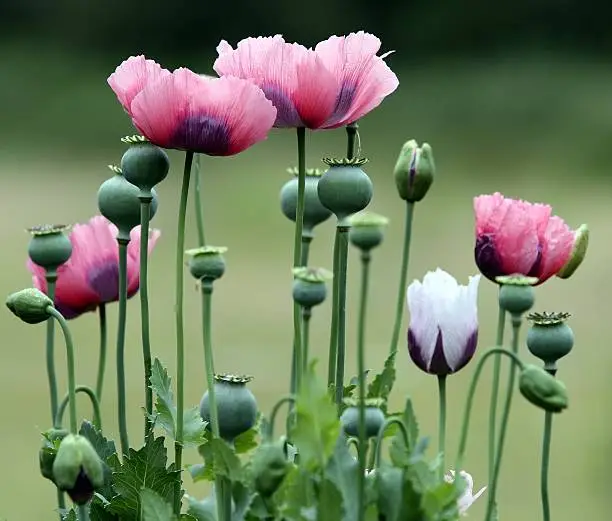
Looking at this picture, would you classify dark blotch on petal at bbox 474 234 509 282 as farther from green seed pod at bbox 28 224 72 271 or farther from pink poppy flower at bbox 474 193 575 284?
green seed pod at bbox 28 224 72 271

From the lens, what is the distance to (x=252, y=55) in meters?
0.35

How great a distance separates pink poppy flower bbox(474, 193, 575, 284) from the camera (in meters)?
0.36

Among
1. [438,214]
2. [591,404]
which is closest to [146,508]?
[591,404]

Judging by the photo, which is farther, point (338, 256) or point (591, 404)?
point (591, 404)

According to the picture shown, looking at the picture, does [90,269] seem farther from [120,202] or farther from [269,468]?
[269,468]

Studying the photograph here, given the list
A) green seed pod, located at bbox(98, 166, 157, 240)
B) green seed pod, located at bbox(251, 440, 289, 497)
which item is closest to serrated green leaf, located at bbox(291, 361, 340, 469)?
green seed pod, located at bbox(251, 440, 289, 497)

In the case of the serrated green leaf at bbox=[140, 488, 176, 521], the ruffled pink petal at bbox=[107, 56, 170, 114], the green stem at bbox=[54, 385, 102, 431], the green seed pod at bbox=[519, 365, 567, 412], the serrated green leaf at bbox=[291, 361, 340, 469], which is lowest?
the serrated green leaf at bbox=[140, 488, 176, 521]

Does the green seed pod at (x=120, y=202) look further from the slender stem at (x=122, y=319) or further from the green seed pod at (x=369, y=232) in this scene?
the green seed pod at (x=369, y=232)

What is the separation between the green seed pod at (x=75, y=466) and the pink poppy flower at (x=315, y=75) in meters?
0.10

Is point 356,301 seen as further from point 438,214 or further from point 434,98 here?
point 434,98

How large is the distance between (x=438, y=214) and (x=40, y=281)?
2.15 meters

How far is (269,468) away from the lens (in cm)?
27

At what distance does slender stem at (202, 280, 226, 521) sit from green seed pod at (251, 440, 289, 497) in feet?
0.12

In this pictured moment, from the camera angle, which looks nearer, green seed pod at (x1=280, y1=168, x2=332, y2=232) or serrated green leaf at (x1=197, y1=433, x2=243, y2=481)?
serrated green leaf at (x1=197, y1=433, x2=243, y2=481)
